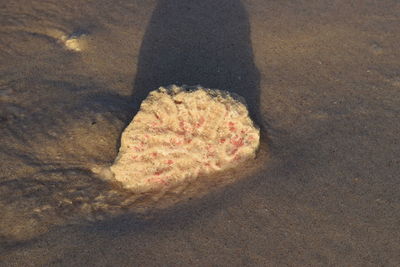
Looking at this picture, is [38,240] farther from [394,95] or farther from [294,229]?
[394,95]

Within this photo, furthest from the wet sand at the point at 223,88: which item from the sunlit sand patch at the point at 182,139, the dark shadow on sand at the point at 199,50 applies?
the sunlit sand patch at the point at 182,139

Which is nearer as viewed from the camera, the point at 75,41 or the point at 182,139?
the point at 182,139

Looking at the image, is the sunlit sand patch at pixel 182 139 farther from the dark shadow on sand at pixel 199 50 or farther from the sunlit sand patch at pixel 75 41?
Answer: the sunlit sand patch at pixel 75 41

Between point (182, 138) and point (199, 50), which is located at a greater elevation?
point (199, 50)

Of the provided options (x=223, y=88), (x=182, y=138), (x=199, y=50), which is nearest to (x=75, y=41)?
(x=199, y=50)

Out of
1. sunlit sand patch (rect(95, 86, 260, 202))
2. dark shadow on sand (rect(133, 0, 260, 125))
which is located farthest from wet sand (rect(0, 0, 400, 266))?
sunlit sand patch (rect(95, 86, 260, 202))

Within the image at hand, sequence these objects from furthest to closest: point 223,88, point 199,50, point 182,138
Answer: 1. point 199,50
2. point 223,88
3. point 182,138

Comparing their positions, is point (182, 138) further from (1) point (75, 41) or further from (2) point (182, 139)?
(1) point (75, 41)
